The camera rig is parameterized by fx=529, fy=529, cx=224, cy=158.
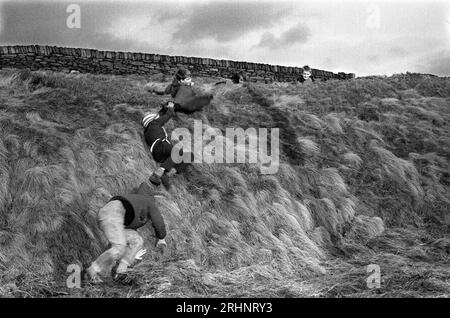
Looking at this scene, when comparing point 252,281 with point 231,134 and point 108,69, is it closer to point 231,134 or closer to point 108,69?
point 231,134

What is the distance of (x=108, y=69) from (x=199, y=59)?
12.2ft

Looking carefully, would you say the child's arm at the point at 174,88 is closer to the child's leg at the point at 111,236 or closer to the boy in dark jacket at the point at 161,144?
the boy in dark jacket at the point at 161,144

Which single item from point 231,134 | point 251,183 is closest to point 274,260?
point 251,183

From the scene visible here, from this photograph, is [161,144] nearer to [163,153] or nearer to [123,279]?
[163,153]

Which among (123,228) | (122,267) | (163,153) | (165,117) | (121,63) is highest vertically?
(121,63)

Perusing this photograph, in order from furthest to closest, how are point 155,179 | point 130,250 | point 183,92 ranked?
1. point 183,92
2. point 155,179
3. point 130,250

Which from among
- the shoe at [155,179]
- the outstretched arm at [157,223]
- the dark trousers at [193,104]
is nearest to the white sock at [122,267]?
the outstretched arm at [157,223]

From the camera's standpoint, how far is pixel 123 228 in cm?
793

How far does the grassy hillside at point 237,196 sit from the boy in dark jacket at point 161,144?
0.27 m

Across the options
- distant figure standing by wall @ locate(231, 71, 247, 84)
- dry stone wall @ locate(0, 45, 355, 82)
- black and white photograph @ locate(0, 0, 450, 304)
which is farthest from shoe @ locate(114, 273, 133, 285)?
dry stone wall @ locate(0, 45, 355, 82)

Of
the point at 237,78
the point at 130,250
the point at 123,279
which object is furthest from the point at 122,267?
the point at 237,78

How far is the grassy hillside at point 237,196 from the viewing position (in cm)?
823

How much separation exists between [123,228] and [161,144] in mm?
2768

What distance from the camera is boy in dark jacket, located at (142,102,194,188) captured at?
984cm
